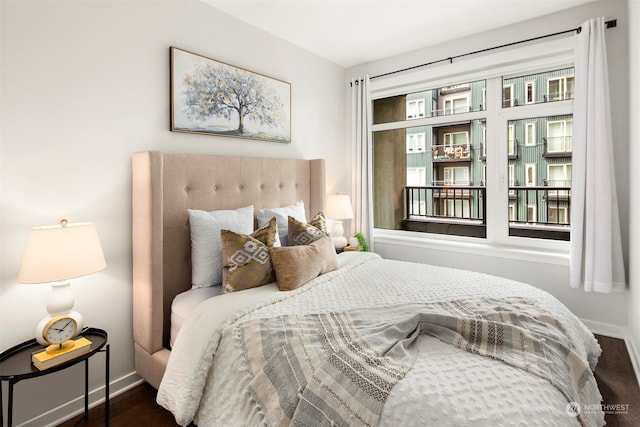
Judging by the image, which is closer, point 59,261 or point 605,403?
point 59,261

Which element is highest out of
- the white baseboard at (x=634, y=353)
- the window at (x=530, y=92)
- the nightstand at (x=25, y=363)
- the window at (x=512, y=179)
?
the window at (x=530, y=92)

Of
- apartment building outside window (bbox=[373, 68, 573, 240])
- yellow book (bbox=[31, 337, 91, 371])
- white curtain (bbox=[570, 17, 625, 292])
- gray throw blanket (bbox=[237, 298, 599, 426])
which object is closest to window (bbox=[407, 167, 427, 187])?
apartment building outside window (bbox=[373, 68, 573, 240])

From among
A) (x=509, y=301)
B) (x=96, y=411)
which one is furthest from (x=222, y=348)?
(x=509, y=301)

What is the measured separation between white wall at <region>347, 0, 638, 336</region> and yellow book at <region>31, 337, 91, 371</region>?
9.86 feet

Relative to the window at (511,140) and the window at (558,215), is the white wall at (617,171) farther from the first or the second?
the window at (511,140)

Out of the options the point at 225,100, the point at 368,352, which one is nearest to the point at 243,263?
the point at 368,352

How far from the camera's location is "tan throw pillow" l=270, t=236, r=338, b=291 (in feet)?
6.70

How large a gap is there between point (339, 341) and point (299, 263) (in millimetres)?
781

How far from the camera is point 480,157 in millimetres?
3416

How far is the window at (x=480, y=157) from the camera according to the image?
305 centimetres

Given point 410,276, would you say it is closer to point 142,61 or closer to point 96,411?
point 96,411

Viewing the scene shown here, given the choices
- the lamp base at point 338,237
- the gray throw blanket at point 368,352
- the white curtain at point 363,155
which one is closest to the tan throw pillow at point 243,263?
the gray throw blanket at point 368,352

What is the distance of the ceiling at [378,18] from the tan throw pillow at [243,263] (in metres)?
1.81

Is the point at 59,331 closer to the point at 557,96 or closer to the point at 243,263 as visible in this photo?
the point at 243,263
